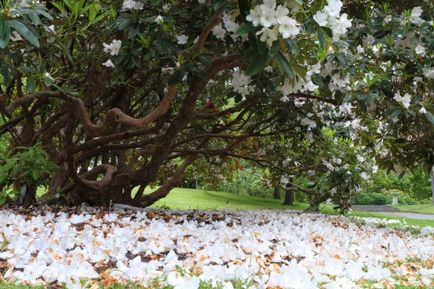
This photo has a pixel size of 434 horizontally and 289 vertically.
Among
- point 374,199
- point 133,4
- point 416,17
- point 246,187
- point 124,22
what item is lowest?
point 374,199

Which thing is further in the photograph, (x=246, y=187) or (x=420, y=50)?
(x=246, y=187)

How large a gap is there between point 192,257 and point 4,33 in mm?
1314

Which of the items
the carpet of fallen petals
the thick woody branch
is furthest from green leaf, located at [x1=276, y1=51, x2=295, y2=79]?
the thick woody branch

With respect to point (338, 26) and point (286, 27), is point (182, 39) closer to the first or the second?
point (338, 26)

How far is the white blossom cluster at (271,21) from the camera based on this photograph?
82.6 inches

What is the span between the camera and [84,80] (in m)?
4.99

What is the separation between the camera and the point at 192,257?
2557mm

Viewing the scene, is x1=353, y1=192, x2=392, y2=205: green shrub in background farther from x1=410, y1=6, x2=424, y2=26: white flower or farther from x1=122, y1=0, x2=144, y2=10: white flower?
x1=122, y1=0, x2=144, y2=10: white flower

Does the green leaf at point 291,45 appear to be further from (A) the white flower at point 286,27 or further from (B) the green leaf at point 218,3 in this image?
(B) the green leaf at point 218,3

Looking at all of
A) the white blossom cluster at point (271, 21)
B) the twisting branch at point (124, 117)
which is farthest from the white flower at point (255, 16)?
the twisting branch at point (124, 117)

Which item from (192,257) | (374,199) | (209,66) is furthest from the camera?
(374,199)

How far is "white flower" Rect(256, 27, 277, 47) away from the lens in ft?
6.99

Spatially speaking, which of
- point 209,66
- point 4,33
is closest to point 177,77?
point 209,66

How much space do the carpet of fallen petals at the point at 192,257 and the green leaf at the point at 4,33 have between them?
90 centimetres
